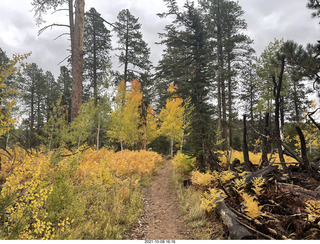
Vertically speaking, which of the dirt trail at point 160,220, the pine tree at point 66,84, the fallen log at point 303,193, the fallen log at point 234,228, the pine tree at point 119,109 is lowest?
the dirt trail at point 160,220

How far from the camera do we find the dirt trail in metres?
3.26

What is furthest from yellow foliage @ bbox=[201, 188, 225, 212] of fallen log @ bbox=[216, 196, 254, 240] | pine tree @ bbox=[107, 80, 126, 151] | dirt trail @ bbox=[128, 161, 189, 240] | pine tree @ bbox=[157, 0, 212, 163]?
pine tree @ bbox=[107, 80, 126, 151]

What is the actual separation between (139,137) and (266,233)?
606 inches

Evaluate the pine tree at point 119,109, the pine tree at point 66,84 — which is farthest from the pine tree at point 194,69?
the pine tree at point 66,84

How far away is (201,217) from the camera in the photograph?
3812 millimetres

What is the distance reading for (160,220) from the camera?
13.3 ft

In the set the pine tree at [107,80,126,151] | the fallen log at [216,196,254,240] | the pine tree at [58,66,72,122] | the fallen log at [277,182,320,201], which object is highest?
the pine tree at [58,66,72,122]

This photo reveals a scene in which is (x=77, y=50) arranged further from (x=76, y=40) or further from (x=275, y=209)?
(x=275, y=209)

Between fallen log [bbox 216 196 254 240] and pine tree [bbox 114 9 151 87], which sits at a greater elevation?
pine tree [bbox 114 9 151 87]

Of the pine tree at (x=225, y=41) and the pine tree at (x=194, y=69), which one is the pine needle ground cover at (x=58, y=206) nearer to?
the pine tree at (x=194, y=69)

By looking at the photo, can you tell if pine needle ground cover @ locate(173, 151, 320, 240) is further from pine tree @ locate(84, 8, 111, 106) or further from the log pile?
pine tree @ locate(84, 8, 111, 106)

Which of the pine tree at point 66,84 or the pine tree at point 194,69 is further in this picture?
the pine tree at point 66,84

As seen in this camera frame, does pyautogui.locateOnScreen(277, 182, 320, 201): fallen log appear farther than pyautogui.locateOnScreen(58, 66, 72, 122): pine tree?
No

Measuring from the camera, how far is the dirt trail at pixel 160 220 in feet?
10.7
